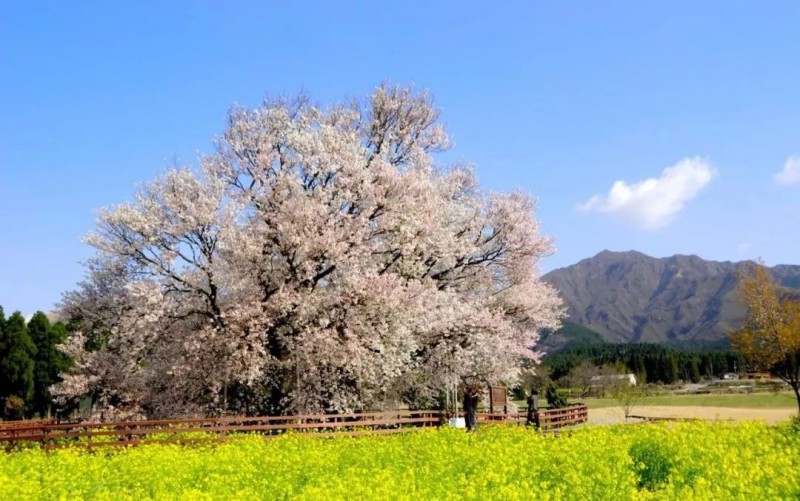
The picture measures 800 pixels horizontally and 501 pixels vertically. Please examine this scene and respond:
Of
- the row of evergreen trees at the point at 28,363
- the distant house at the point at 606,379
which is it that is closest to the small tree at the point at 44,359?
the row of evergreen trees at the point at 28,363

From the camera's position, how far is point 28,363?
6028cm

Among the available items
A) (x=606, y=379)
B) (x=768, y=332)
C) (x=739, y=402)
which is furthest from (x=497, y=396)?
(x=606, y=379)

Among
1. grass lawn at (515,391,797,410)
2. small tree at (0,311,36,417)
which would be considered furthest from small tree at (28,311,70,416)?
grass lawn at (515,391,797,410)

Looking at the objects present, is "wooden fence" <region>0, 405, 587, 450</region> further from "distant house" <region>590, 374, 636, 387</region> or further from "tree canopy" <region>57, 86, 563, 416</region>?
"distant house" <region>590, 374, 636, 387</region>

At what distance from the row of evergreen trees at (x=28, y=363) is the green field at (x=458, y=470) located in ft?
162

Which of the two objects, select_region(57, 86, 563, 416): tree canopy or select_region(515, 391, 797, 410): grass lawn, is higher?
select_region(57, 86, 563, 416): tree canopy

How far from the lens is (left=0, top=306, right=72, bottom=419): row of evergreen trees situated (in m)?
59.5

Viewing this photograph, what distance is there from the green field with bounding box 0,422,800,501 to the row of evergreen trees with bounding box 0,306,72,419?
49.3 meters

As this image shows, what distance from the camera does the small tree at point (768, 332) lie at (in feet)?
124

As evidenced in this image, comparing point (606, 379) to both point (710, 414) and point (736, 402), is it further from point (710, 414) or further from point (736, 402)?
point (710, 414)

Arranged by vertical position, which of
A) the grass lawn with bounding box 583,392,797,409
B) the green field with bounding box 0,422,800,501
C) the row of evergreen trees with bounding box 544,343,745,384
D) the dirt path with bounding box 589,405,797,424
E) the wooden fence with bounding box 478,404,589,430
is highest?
the row of evergreen trees with bounding box 544,343,745,384

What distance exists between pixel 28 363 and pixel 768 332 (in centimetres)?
5829

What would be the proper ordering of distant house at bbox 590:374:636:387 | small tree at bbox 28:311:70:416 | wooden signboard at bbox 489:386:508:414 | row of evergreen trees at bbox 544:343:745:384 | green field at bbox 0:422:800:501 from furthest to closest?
row of evergreen trees at bbox 544:343:745:384 → distant house at bbox 590:374:636:387 → small tree at bbox 28:311:70:416 → wooden signboard at bbox 489:386:508:414 → green field at bbox 0:422:800:501

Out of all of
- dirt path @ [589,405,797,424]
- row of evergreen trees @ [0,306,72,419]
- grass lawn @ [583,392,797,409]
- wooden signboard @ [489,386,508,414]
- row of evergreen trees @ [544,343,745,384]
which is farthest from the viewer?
row of evergreen trees @ [544,343,745,384]
